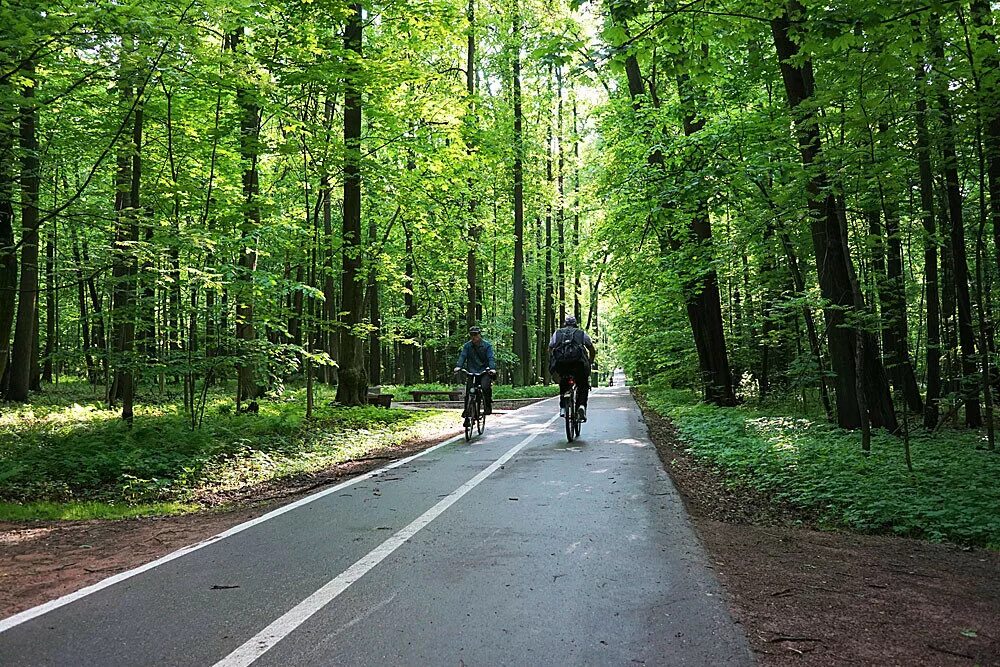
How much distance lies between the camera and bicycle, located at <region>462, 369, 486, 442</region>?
486 inches

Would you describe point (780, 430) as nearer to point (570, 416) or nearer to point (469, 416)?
point (570, 416)

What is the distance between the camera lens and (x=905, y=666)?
10.2 feet

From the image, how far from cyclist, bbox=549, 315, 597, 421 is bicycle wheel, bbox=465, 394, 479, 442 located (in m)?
1.79

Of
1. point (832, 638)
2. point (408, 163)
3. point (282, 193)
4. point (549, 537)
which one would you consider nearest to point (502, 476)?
point (549, 537)

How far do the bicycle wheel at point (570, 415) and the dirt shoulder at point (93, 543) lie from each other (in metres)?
4.78

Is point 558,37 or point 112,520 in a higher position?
point 558,37

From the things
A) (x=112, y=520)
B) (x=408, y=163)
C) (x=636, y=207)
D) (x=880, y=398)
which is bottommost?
(x=112, y=520)

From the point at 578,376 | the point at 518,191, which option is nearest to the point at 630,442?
the point at 578,376

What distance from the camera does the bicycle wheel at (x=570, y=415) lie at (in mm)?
11648

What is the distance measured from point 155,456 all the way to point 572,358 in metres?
6.92

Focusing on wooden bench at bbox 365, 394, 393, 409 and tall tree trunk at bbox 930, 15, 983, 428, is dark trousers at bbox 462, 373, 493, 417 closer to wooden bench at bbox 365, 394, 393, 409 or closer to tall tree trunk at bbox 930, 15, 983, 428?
wooden bench at bbox 365, 394, 393, 409

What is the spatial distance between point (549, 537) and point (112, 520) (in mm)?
4807

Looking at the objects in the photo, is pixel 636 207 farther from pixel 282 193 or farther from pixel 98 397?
pixel 98 397

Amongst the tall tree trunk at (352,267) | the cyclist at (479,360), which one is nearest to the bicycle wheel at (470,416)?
the cyclist at (479,360)
